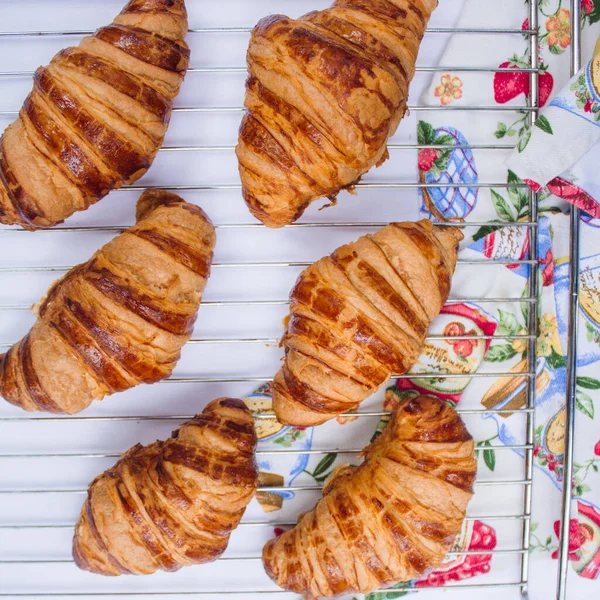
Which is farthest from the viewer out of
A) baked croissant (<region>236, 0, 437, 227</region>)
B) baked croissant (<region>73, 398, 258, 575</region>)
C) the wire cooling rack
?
the wire cooling rack

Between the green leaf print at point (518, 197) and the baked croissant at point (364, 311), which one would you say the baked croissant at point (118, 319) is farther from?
the green leaf print at point (518, 197)

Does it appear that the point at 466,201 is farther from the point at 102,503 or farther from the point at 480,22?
the point at 102,503

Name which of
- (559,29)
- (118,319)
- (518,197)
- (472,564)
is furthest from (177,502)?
(559,29)

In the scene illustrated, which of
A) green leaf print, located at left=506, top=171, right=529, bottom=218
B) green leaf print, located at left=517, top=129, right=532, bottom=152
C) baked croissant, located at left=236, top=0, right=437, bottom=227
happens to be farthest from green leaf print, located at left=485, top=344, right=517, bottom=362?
baked croissant, located at left=236, top=0, right=437, bottom=227

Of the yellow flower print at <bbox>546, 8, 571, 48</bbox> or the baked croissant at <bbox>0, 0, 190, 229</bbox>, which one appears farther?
the yellow flower print at <bbox>546, 8, 571, 48</bbox>

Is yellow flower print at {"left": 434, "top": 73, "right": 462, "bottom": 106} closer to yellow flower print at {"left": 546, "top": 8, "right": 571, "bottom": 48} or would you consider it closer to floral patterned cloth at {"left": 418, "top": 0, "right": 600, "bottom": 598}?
floral patterned cloth at {"left": 418, "top": 0, "right": 600, "bottom": 598}

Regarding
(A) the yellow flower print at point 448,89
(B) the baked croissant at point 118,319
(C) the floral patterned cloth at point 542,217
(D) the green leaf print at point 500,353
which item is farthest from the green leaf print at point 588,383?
(B) the baked croissant at point 118,319
